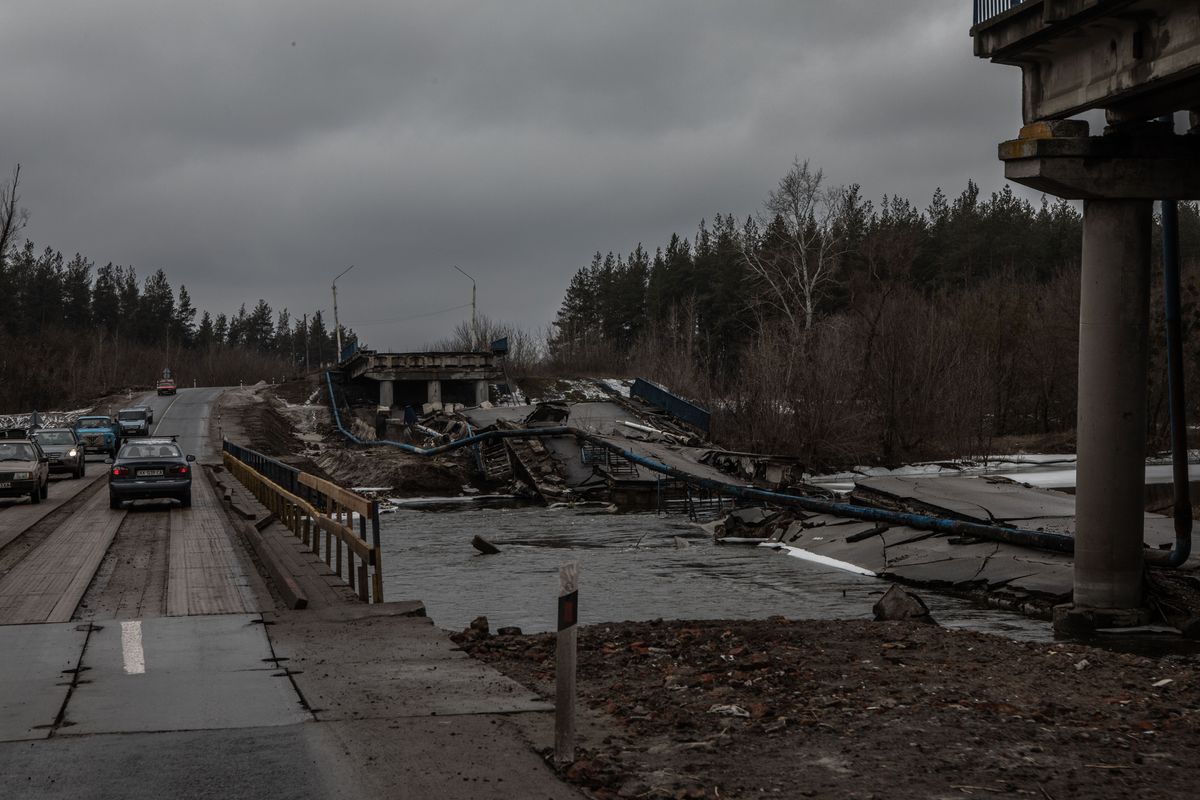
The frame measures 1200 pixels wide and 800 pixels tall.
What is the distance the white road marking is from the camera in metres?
9.69

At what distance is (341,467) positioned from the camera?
163 ft

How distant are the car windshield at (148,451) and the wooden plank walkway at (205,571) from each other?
2630 mm

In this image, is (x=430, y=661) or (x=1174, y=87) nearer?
(x=430, y=661)

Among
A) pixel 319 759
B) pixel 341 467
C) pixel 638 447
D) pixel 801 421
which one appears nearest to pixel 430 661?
pixel 319 759

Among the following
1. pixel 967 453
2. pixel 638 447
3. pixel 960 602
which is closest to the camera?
pixel 960 602

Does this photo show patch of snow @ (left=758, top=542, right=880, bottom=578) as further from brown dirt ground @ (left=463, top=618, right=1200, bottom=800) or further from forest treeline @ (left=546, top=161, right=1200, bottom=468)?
forest treeline @ (left=546, top=161, right=1200, bottom=468)

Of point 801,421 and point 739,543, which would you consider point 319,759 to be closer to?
point 739,543

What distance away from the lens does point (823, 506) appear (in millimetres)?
27016

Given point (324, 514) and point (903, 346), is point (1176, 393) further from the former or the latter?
point (903, 346)

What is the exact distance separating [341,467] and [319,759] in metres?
43.9

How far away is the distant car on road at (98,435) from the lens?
54.5 metres

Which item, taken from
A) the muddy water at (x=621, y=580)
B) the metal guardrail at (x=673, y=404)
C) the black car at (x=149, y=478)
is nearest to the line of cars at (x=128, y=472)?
the black car at (x=149, y=478)

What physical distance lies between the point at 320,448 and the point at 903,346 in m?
30.6

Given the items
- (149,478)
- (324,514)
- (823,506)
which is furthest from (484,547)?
(149,478)
